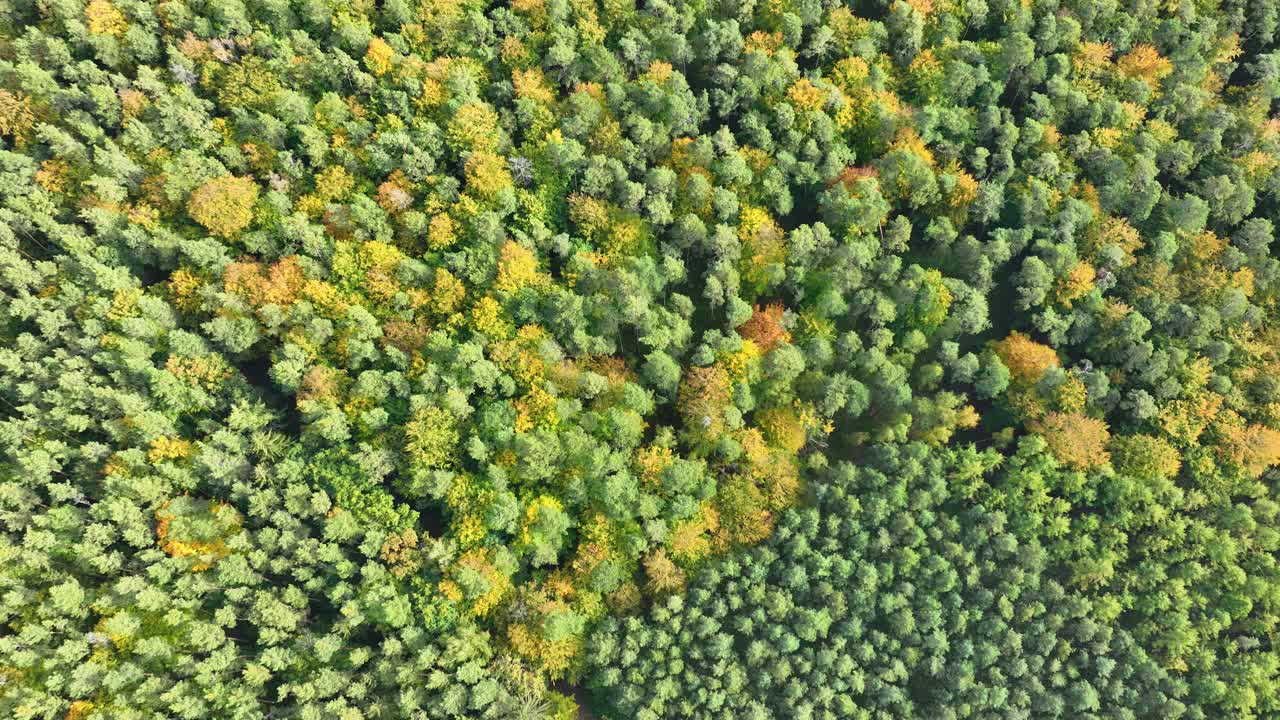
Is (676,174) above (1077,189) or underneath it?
→ underneath

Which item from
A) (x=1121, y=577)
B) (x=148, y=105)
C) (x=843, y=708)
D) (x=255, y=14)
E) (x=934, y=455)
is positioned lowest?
(x=843, y=708)

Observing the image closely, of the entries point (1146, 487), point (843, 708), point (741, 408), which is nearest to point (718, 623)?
point (843, 708)

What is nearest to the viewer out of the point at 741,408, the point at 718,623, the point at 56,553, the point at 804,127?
the point at 56,553

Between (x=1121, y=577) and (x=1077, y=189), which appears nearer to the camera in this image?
(x=1121, y=577)

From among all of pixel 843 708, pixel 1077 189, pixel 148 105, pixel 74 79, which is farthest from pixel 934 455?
pixel 74 79

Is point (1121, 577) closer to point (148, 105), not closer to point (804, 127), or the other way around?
point (804, 127)

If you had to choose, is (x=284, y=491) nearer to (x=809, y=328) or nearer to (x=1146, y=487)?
(x=809, y=328)

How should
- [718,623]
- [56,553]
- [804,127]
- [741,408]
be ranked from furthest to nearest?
[804,127] < [741,408] < [718,623] < [56,553]
